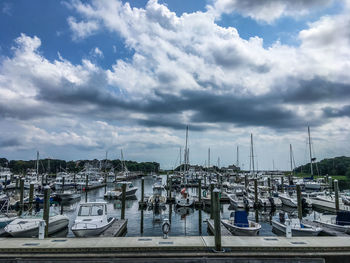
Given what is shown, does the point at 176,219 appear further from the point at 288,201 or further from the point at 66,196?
the point at 66,196

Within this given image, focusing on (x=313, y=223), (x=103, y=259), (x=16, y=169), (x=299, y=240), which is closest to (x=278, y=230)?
(x=313, y=223)

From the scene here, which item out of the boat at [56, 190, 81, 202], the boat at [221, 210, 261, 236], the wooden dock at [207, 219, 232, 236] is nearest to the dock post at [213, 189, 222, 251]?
the wooden dock at [207, 219, 232, 236]

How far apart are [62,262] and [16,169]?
180968 mm

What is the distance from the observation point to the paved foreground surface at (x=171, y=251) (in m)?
13.2

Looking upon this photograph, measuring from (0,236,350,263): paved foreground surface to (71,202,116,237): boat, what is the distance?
196 inches

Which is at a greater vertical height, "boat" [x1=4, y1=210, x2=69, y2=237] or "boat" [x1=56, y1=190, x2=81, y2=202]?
"boat" [x1=4, y1=210, x2=69, y2=237]

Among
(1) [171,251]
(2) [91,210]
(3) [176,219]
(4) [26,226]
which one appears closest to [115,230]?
(2) [91,210]

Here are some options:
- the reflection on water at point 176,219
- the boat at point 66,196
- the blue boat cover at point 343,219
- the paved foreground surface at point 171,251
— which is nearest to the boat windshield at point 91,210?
the reflection on water at point 176,219

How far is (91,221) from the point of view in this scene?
2116 cm

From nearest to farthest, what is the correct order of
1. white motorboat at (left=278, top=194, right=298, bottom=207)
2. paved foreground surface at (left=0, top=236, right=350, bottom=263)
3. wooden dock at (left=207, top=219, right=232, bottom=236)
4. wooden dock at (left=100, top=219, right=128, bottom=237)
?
paved foreground surface at (left=0, top=236, right=350, bottom=263) → wooden dock at (left=207, top=219, right=232, bottom=236) → wooden dock at (left=100, top=219, right=128, bottom=237) → white motorboat at (left=278, top=194, right=298, bottom=207)

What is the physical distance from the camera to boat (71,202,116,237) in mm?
20312

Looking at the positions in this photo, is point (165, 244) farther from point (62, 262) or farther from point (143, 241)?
point (62, 262)

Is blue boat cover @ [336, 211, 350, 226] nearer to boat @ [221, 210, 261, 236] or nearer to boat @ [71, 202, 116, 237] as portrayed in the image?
boat @ [221, 210, 261, 236]

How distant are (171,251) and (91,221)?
389 inches
